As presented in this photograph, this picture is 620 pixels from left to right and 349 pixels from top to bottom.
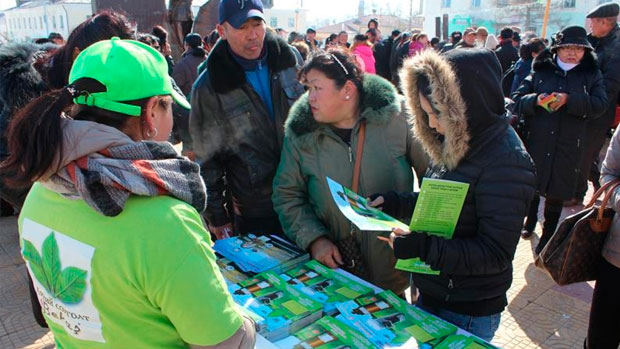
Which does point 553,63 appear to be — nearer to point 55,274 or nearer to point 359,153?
point 359,153

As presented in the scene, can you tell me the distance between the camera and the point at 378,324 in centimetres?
153

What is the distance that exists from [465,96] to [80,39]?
2018 millimetres

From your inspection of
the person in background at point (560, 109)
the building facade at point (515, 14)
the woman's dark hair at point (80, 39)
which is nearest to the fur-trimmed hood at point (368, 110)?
the woman's dark hair at point (80, 39)

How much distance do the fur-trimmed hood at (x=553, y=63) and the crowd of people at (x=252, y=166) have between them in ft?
0.05

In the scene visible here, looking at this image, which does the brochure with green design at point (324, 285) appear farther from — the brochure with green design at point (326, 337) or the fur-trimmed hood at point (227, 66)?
the fur-trimmed hood at point (227, 66)

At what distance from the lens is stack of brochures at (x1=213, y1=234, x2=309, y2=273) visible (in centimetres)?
191

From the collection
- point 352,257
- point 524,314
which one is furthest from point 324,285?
point 524,314

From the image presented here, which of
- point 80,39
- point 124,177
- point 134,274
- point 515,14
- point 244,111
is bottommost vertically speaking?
point 134,274

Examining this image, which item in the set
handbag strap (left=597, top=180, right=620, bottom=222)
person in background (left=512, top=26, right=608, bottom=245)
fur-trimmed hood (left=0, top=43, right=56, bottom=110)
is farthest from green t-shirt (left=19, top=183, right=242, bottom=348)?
person in background (left=512, top=26, right=608, bottom=245)

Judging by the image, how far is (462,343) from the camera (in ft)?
4.73

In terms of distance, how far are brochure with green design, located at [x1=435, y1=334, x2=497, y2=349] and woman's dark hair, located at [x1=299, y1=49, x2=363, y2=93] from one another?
125 centimetres

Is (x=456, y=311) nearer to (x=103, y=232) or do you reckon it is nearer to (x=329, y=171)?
(x=329, y=171)

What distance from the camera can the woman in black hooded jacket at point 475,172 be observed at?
1602 millimetres

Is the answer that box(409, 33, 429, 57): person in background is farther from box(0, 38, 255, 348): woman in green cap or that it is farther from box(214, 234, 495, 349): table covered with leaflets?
box(0, 38, 255, 348): woman in green cap
